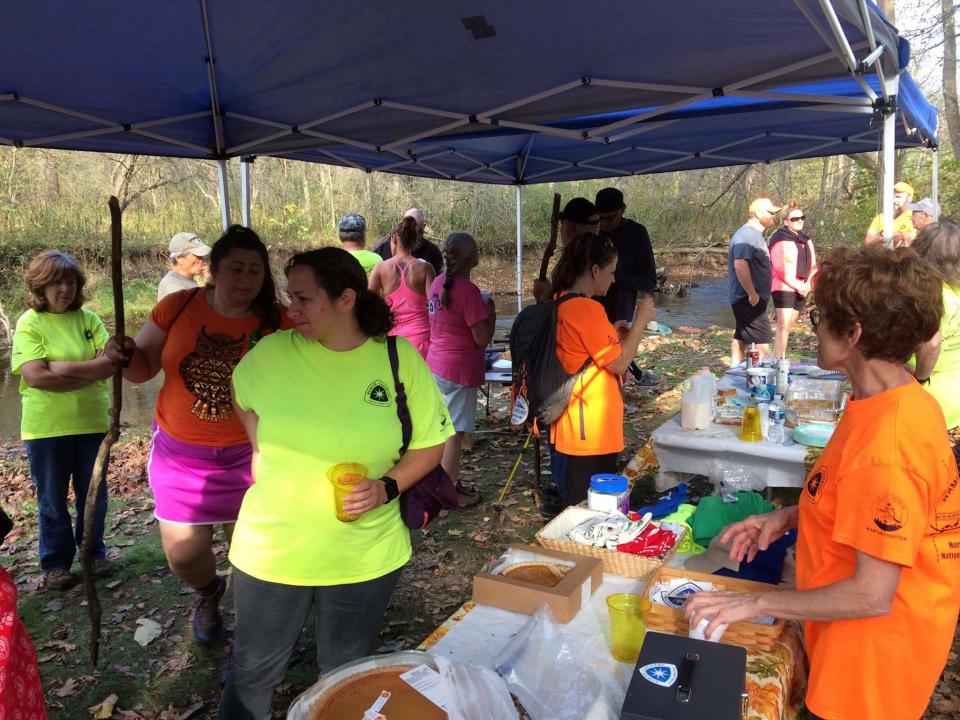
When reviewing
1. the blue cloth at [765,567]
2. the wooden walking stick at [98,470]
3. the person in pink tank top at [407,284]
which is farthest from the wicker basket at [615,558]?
the person in pink tank top at [407,284]

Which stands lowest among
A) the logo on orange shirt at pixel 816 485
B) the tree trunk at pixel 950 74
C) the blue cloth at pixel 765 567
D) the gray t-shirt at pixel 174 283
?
the blue cloth at pixel 765 567

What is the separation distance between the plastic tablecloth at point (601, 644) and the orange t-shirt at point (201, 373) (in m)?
1.41

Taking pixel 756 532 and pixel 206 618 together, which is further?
pixel 206 618

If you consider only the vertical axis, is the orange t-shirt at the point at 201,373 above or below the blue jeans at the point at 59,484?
above

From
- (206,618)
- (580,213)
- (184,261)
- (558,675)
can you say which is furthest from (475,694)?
(184,261)

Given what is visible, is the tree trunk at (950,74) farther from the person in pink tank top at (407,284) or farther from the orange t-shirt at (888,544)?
the orange t-shirt at (888,544)

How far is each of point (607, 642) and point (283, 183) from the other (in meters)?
20.7

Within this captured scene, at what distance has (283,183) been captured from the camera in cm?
2039

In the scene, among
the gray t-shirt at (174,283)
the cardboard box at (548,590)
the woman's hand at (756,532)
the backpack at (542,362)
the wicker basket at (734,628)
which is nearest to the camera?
the wicker basket at (734,628)

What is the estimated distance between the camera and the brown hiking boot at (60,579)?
12.5 feet

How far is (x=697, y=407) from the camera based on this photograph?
334 centimetres

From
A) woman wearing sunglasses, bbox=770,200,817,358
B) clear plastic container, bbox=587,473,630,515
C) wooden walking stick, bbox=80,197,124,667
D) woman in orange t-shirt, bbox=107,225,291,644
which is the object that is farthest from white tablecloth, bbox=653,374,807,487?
woman wearing sunglasses, bbox=770,200,817,358

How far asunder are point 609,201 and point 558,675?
14.1 ft

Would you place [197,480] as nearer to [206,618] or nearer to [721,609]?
[206,618]
